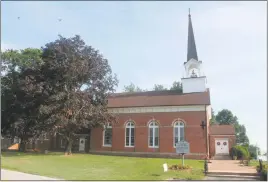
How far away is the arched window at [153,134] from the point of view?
34.9 meters

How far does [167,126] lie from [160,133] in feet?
3.83

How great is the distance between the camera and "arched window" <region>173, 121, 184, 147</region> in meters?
33.9

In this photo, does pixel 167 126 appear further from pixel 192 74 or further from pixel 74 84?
pixel 74 84

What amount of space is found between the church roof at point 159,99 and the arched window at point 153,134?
7.90 ft

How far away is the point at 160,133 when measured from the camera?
114 ft

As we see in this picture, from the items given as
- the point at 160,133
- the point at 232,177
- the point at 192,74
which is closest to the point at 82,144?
the point at 160,133

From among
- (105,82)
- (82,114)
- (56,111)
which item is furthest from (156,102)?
(56,111)

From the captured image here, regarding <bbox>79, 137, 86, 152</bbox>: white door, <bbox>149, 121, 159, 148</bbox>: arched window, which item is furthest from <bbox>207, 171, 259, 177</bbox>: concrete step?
<bbox>79, 137, 86, 152</bbox>: white door

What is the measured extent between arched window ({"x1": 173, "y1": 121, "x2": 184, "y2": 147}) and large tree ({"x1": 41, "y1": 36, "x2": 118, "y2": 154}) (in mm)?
7335

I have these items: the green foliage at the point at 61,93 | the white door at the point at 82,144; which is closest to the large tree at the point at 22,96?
the green foliage at the point at 61,93

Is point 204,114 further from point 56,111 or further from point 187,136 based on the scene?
point 56,111

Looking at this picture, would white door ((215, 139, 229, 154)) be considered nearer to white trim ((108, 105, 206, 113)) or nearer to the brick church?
the brick church

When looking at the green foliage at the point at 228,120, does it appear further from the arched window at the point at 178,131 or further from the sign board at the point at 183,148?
the sign board at the point at 183,148

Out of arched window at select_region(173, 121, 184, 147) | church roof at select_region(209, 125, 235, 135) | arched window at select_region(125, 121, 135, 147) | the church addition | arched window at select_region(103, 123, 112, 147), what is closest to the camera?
the church addition
